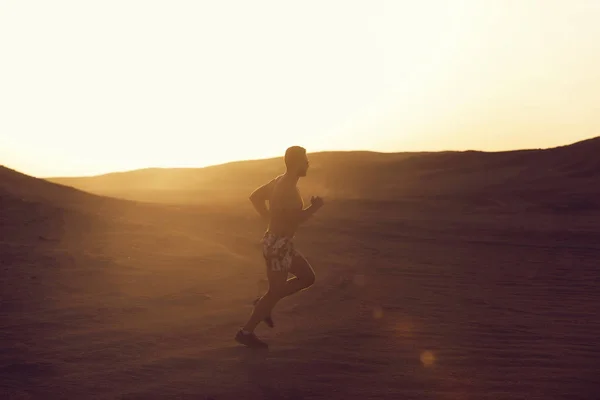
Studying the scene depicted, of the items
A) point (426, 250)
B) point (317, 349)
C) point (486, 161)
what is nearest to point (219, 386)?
point (317, 349)

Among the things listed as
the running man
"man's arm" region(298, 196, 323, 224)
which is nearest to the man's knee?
the running man

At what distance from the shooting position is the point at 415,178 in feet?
149

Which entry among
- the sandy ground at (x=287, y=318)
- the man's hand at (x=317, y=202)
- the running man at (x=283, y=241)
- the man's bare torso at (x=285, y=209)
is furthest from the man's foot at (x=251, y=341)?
the man's hand at (x=317, y=202)

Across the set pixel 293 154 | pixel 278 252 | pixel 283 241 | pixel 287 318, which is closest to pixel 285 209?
pixel 283 241

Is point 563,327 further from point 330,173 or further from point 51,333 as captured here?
point 330,173

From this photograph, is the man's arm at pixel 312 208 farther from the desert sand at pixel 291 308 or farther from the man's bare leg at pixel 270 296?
the desert sand at pixel 291 308

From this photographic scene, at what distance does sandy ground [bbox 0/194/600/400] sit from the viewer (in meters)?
5.70

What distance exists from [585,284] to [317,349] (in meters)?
6.03

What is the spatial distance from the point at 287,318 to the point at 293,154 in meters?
2.46

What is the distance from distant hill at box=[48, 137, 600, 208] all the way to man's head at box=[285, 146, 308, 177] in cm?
2150

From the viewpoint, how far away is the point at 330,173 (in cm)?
5244

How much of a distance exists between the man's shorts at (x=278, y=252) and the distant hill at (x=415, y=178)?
21.7 m

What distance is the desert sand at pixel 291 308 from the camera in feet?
18.9

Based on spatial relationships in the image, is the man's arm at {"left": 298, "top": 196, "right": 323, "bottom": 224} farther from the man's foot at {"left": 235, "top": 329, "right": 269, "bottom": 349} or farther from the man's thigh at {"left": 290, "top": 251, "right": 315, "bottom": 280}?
the man's foot at {"left": 235, "top": 329, "right": 269, "bottom": 349}
